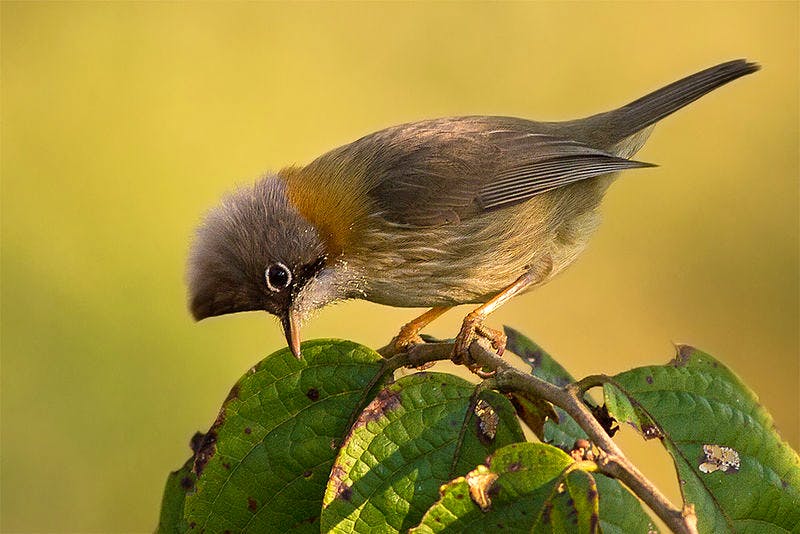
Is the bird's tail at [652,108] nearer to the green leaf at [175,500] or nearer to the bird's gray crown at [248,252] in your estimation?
the bird's gray crown at [248,252]

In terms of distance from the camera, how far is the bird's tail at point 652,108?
420 cm

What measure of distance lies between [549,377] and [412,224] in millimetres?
1397

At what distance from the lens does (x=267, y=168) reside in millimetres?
5754

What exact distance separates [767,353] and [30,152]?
15.2ft

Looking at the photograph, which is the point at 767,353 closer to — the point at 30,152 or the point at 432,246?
the point at 432,246

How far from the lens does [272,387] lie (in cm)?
211

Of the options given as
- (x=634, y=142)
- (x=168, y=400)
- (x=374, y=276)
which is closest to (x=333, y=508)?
(x=374, y=276)

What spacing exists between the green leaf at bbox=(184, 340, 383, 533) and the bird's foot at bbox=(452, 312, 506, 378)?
0.88ft

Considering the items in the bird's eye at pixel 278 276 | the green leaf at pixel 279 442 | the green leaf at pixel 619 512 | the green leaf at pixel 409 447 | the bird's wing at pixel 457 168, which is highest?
the bird's wing at pixel 457 168

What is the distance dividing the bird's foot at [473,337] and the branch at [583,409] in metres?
0.11

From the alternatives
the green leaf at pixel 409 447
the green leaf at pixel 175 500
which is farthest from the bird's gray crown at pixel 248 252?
the green leaf at pixel 409 447

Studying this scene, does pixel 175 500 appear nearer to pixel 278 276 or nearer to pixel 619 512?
pixel 619 512

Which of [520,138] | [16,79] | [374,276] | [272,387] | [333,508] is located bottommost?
[333,508]

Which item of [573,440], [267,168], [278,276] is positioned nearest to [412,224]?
[278,276]
